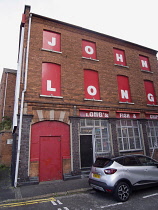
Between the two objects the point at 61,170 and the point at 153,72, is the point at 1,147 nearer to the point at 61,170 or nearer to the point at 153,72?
the point at 61,170

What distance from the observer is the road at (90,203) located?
15.9 ft

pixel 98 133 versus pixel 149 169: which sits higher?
pixel 98 133

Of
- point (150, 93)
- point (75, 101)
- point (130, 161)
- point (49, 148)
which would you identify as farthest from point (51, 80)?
point (150, 93)

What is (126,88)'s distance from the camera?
41.7 ft

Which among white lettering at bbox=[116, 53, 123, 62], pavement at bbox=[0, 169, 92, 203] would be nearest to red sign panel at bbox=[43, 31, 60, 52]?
white lettering at bbox=[116, 53, 123, 62]

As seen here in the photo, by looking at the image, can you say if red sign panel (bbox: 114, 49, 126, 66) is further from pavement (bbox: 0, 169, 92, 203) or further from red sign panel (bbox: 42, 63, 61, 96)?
pavement (bbox: 0, 169, 92, 203)

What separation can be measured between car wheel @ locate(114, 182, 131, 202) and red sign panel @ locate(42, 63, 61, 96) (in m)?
6.48

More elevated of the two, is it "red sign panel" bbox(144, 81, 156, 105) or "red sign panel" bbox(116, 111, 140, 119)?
"red sign panel" bbox(144, 81, 156, 105)

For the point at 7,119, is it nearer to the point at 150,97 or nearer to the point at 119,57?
the point at 119,57

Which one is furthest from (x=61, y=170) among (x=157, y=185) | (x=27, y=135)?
(x=157, y=185)

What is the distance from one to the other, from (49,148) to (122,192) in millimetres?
4731

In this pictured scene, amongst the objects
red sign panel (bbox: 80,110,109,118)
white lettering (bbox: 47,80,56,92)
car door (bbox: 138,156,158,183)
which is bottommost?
car door (bbox: 138,156,158,183)

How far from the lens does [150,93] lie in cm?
1395

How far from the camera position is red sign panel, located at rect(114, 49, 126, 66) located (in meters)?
13.1
